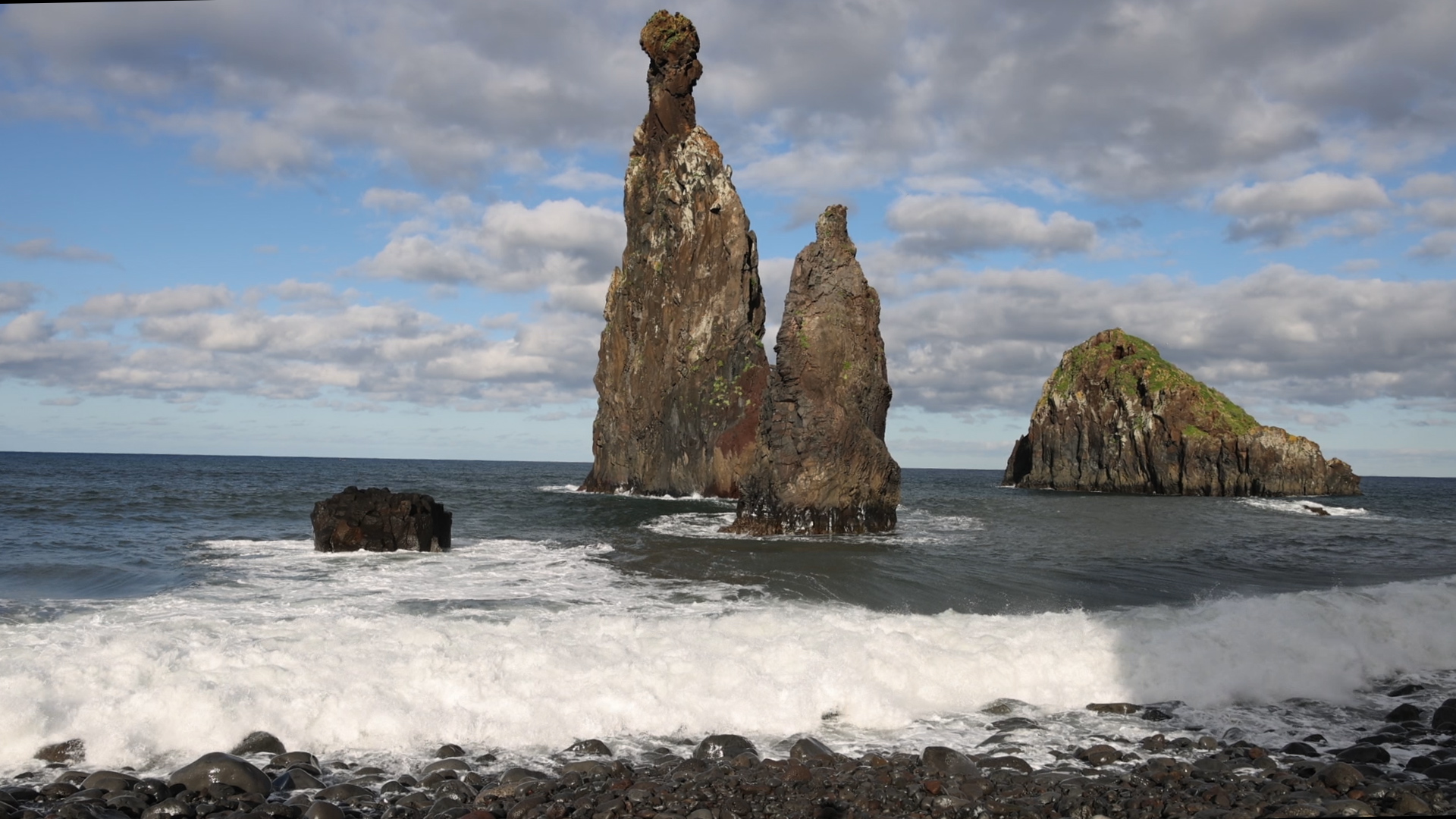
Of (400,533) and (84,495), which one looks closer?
(400,533)

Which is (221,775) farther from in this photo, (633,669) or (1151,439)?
(1151,439)

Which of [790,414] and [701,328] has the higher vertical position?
[701,328]

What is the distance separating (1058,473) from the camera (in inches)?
2958

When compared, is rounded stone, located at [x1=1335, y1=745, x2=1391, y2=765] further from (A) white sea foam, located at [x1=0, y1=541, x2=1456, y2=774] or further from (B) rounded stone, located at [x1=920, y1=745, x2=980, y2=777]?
(B) rounded stone, located at [x1=920, y1=745, x2=980, y2=777]

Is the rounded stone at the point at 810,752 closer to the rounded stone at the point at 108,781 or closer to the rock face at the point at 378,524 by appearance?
the rounded stone at the point at 108,781

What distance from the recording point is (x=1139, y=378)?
225 feet

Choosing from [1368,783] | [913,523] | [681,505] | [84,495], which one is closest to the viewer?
[1368,783]

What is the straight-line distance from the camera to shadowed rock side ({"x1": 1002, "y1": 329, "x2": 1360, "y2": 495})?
211 feet

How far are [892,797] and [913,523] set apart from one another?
26322 millimetres

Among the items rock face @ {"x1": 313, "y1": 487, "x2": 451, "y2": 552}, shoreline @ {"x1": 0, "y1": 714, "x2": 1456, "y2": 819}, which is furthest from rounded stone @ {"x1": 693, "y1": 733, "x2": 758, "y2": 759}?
rock face @ {"x1": 313, "y1": 487, "x2": 451, "y2": 552}

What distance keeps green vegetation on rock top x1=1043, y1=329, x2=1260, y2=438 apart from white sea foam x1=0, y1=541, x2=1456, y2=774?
190 ft

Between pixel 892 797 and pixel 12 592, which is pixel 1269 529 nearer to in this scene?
pixel 892 797

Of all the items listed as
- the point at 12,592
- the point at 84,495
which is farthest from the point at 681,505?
the point at 12,592

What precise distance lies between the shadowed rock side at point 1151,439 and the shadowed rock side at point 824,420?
46.9 metres
